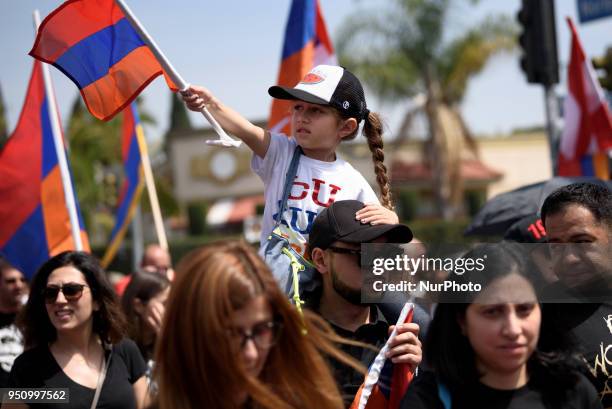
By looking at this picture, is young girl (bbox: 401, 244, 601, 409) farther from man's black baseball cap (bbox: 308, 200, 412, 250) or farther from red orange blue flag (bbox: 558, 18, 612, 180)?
red orange blue flag (bbox: 558, 18, 612, 180)

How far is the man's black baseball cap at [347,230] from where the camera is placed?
9.65 ft

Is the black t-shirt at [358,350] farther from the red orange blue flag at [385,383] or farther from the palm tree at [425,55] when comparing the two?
the palm tree at [425,55]

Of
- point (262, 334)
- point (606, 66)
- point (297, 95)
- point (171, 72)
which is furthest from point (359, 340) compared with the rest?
point (606, 66)

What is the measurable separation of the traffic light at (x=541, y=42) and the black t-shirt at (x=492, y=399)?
6.88m

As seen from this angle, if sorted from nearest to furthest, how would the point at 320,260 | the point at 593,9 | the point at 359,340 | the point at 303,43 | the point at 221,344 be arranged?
1. the point at 221,344
2. the point at 359,340
3. the point at 320,260
4. the point at 303,43
5. the point at 593,9

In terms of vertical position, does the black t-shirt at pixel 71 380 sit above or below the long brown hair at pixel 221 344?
below

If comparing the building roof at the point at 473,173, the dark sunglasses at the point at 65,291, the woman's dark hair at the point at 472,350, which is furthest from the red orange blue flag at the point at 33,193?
the building roof at the point at 473,173

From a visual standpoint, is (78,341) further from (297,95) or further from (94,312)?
(297,95)

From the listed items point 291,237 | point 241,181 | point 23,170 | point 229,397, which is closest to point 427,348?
point 229,397

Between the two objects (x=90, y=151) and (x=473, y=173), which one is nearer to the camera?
(x=90, y=151)

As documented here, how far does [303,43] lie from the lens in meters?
6.60

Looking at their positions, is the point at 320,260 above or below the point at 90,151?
above

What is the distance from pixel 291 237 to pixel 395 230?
65cm

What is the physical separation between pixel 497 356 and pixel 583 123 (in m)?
6.44
